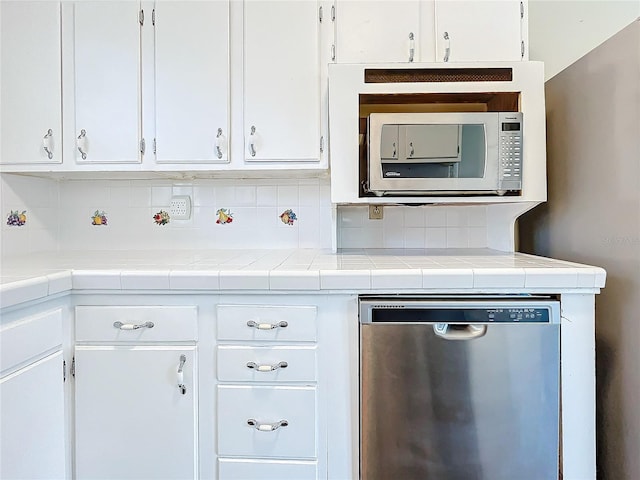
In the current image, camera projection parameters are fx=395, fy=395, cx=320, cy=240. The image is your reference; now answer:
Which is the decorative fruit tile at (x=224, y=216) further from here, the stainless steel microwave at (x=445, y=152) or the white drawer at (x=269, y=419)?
the white drawer at (x=269, y=419)

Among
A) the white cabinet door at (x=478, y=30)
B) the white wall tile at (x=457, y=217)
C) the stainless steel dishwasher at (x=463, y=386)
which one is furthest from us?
the white wall tile at (x=457, y=217)

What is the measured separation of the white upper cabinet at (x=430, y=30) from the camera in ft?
4.75

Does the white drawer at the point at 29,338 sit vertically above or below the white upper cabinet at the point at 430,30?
below

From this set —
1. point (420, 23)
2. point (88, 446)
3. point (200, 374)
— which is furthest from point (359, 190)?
point (88, 446)

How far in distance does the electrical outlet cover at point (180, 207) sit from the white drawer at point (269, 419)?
93 centimetres

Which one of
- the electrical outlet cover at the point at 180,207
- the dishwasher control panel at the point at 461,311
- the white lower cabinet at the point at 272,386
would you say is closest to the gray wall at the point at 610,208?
the dishwasher control panel at the point at 461,311

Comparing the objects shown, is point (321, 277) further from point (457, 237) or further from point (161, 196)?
point (161, 196)

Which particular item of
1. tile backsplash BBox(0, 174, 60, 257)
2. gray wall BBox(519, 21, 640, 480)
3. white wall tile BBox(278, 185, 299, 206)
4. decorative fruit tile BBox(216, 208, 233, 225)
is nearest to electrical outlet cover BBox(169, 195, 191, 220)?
decorative fruit tile BBox(216, 208, 233, 225)

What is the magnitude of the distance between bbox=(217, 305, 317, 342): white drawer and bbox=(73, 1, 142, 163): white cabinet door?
83 centimetres


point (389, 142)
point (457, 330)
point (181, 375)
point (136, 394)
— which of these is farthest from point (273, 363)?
point (389, 142)

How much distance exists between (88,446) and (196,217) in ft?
3.22

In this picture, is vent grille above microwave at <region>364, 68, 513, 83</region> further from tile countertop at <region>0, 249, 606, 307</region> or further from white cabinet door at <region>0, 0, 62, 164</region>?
white cabinet door at <region>0, 0, 62, 164</region>

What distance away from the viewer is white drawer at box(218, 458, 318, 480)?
1.14 meters

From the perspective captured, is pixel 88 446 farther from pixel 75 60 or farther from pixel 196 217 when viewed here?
pixel 75 60
